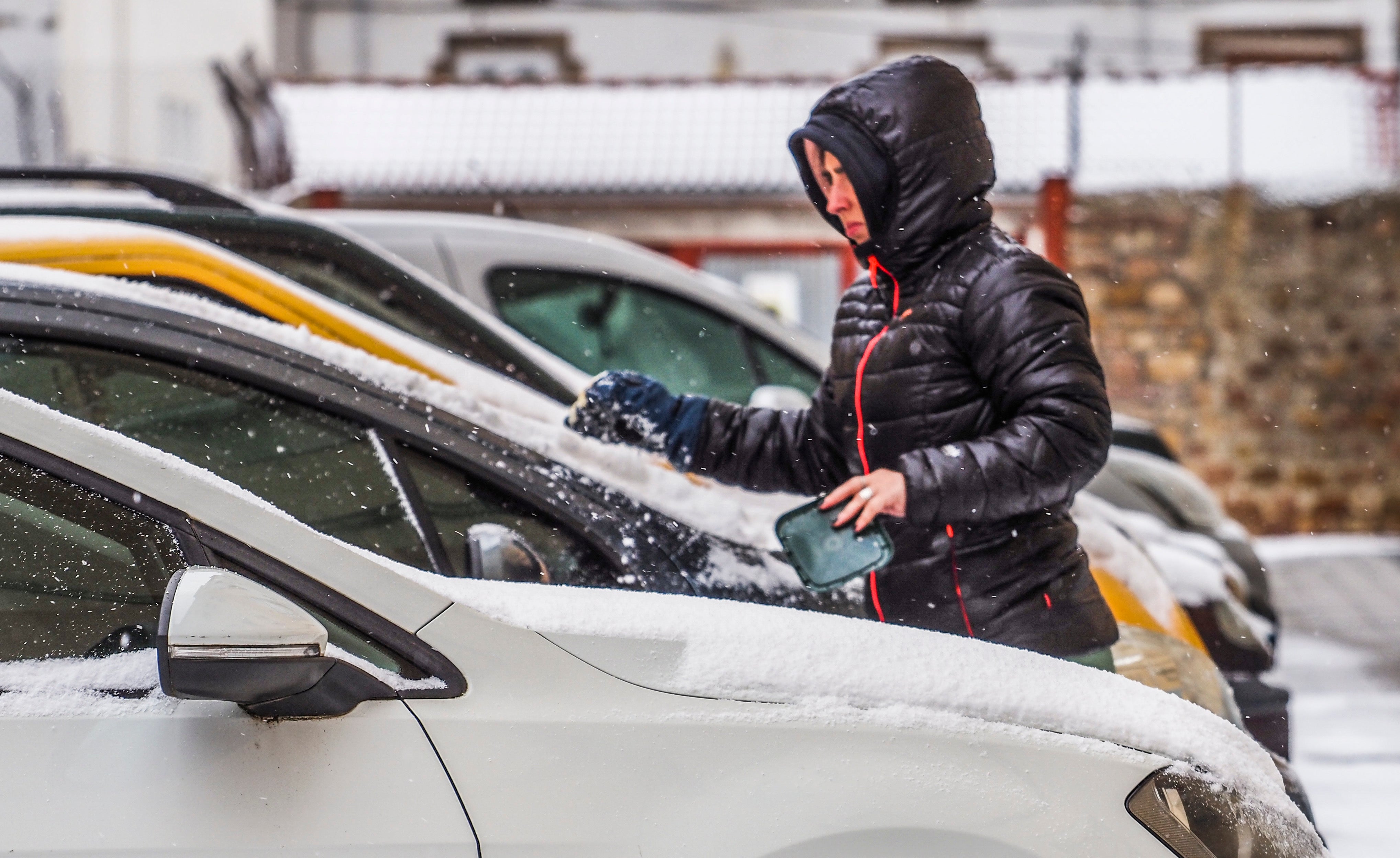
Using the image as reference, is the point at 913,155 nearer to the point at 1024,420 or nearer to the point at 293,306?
the point at 1024,420

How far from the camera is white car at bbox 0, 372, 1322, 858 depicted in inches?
51.8

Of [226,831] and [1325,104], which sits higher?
[1325,104]

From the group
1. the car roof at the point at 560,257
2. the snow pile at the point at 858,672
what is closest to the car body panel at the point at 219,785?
the snow pile at the point at 858,672

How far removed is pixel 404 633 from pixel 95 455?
430 mm

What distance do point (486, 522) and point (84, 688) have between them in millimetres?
851

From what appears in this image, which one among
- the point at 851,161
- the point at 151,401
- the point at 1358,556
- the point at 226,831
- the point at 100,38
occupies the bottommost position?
the point at 1358,556

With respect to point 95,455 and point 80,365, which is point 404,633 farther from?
point 80,365

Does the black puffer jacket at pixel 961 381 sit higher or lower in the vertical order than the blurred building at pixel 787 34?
lower

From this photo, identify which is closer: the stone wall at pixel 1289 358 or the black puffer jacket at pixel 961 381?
the black puffer jacket at pixel 961 381

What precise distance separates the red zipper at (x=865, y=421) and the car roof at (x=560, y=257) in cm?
229

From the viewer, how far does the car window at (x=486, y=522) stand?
6.96 feet

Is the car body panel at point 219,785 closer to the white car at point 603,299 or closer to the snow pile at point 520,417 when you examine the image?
the snow pile at point 520,417

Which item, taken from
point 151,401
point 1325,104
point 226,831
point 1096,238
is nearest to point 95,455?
point 226,831

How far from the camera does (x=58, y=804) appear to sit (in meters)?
1.30
